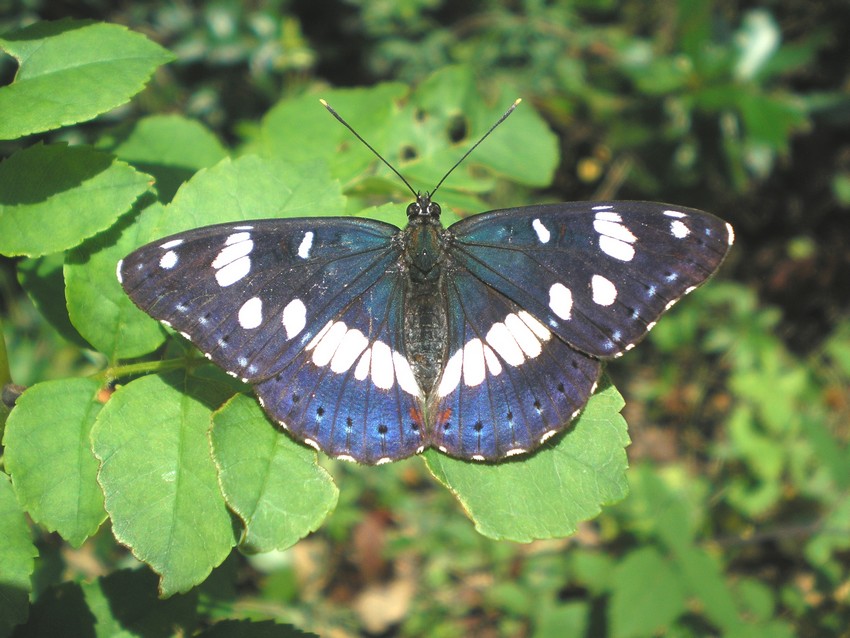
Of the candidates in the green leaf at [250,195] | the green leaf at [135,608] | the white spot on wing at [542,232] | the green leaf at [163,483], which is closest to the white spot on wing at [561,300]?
the white spot on wing at [542,232]

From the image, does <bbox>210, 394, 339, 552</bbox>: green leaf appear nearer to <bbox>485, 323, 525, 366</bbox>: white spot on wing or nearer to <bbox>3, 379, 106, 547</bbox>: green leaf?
<bbox>3, 379, 106, 547</bbox>: green leaf

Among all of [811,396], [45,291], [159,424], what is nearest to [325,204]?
[159,424]

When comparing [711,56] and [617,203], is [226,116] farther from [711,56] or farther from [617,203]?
[617,203]

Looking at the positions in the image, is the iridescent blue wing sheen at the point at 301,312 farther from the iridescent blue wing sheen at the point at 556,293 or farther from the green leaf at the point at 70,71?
the green leaf at the point at 70,71

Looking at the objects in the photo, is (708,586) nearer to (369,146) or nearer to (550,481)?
(550,481)

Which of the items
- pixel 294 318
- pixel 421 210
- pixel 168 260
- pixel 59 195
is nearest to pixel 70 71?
pixel 59 195

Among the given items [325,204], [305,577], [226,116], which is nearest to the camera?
[325,204]

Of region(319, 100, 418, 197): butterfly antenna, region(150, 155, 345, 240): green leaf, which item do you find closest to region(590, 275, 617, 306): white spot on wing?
region(319, 100, 418, 197): butterfly antenna
